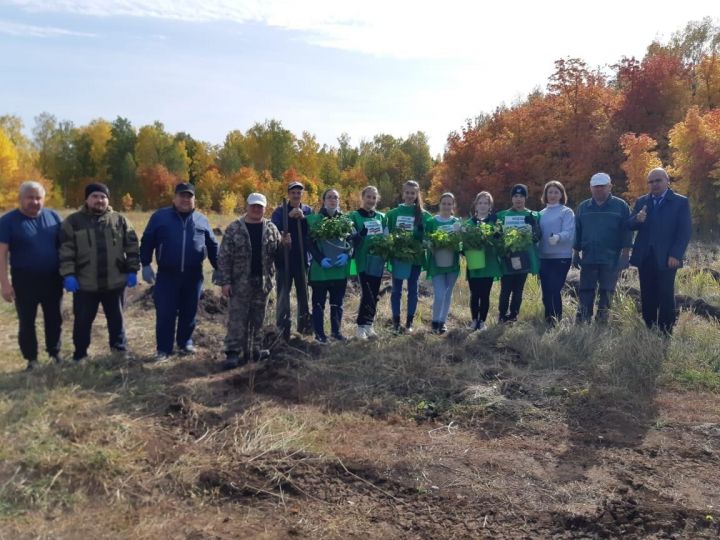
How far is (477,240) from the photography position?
7113mm

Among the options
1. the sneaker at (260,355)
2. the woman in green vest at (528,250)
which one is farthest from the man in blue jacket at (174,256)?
the woman in green vest at (528,250)

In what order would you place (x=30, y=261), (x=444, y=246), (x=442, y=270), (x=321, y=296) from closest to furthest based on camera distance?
(x=30, y=261), (x=321, y=296), (x=444, y=246), (x=442, y=270)

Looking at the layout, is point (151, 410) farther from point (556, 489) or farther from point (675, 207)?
point (675, 207)

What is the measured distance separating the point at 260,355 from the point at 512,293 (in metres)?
3.39

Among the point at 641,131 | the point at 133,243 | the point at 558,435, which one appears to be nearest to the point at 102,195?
the point at 133,243

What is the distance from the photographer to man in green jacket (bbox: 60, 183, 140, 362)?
5660 mm

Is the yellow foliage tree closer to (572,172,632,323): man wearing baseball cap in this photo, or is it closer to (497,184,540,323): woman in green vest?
(572,172,632,323): man wearing baseball cap

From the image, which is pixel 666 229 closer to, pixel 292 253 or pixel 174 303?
pixel 292 253

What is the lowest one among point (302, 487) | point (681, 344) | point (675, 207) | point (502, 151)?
point (302, 487)

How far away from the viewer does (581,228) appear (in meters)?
7.02

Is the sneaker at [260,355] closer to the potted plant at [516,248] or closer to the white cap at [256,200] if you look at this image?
the white cap at [256,200]

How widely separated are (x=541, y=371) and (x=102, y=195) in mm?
4707

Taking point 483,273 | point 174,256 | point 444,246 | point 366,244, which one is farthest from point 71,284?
point 483,273

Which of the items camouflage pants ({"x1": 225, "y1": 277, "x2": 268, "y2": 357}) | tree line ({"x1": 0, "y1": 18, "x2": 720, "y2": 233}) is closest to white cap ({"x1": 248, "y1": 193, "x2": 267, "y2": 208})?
camouflage pants ({"x1": 225, "y1": 277, "x2": 268, "y2": 357})
